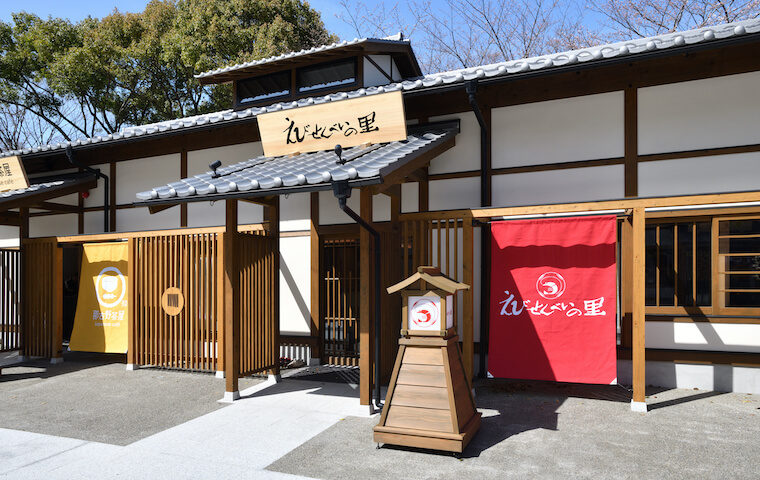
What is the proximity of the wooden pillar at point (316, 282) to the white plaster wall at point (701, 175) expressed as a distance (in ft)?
16.5

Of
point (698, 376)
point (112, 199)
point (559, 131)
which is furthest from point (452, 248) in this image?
point (112, 199)

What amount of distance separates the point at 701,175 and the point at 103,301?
9.77 metres

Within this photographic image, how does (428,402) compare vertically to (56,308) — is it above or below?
below

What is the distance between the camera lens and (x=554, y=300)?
6098 millimetres

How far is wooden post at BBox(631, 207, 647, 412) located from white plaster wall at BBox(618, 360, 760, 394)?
1146mm

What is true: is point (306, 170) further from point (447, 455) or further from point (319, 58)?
point (319, 58)

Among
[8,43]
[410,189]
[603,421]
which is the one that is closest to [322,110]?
[410,189]

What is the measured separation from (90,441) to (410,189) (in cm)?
533

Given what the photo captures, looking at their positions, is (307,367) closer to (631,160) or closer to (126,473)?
(126,473)

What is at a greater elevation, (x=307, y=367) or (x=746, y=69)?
(x=746, y=69)

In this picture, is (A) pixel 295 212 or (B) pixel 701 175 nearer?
(B) pixel 701 175

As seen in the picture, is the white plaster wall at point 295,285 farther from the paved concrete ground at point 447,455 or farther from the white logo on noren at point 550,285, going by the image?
the white logo on noren at point 550,285

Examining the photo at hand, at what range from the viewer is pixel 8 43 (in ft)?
58.6

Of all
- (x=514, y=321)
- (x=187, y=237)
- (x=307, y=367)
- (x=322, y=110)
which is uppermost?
(x=322, y=110)
